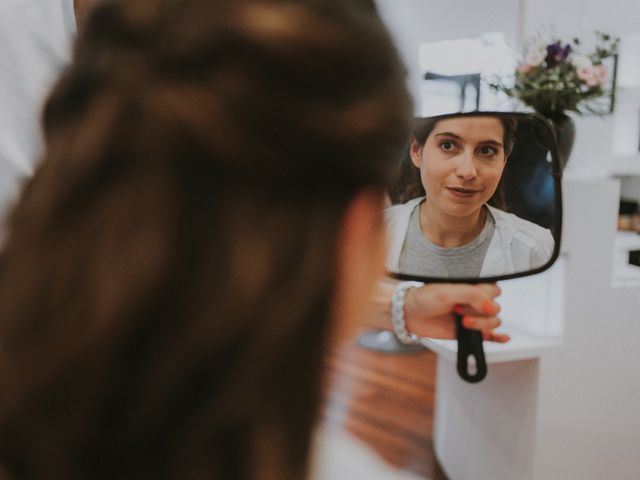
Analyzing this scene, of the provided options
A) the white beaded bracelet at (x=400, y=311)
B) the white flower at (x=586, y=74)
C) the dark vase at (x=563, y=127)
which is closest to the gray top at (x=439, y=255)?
the white beaded bracelet at (x=400, y=311)

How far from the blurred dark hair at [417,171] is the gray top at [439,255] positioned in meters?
0.02

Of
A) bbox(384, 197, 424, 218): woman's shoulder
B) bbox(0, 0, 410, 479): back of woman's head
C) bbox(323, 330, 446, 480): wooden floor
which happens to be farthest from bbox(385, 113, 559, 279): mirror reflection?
bbox(323, 330, 446, 480): wooden floor

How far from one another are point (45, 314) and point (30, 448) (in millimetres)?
63

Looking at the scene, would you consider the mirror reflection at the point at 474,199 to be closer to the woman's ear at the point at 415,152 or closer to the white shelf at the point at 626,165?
the woman's ear at the point at 415,152

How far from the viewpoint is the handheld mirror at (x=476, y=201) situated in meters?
0.59

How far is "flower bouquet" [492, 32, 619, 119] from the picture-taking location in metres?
1.45

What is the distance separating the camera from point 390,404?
2508mm

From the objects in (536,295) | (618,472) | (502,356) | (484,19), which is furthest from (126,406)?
(484,19)

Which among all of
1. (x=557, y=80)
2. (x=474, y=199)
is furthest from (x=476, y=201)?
(x=557, y=80)

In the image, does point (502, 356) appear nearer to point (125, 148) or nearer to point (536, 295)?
point (536, 295)

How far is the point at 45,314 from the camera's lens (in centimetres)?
25

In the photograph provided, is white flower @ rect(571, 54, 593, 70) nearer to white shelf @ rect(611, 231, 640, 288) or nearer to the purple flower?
the purple flower

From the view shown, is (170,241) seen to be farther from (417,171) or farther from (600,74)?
(600,74)

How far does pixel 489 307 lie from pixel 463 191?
0.13 metres
